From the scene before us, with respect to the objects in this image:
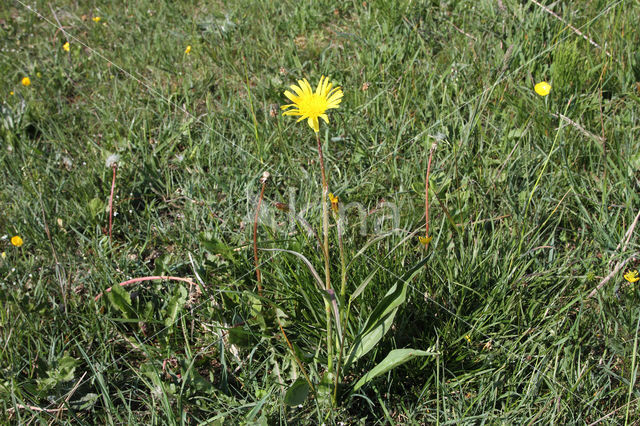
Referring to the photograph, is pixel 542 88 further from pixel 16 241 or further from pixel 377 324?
pixel 16 241

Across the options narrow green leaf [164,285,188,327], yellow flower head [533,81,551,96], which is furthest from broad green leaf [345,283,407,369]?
yellow flower head [533,81,551,96]

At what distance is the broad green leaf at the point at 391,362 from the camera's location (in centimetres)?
126

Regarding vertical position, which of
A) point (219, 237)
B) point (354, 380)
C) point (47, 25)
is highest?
point (47, 25)

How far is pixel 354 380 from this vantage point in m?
1.50

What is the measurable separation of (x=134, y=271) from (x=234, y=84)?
1128mm

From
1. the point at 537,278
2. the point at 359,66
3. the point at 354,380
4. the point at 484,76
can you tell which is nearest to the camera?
the point at 354,380

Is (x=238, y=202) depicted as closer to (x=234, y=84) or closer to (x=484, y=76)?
(x=234, y=84)

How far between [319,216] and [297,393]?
2.12 feet

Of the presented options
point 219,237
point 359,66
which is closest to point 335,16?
point 359,66

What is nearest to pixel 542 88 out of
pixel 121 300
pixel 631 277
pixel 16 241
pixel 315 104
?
pixel 631 277

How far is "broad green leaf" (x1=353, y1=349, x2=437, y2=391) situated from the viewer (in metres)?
1.26

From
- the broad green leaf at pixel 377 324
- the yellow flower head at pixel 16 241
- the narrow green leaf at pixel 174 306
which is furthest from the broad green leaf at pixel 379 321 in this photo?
the yellow flower head at pixel 16 241

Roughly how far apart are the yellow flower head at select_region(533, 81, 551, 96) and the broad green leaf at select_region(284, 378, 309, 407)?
4.80ft

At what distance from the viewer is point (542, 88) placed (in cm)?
211
